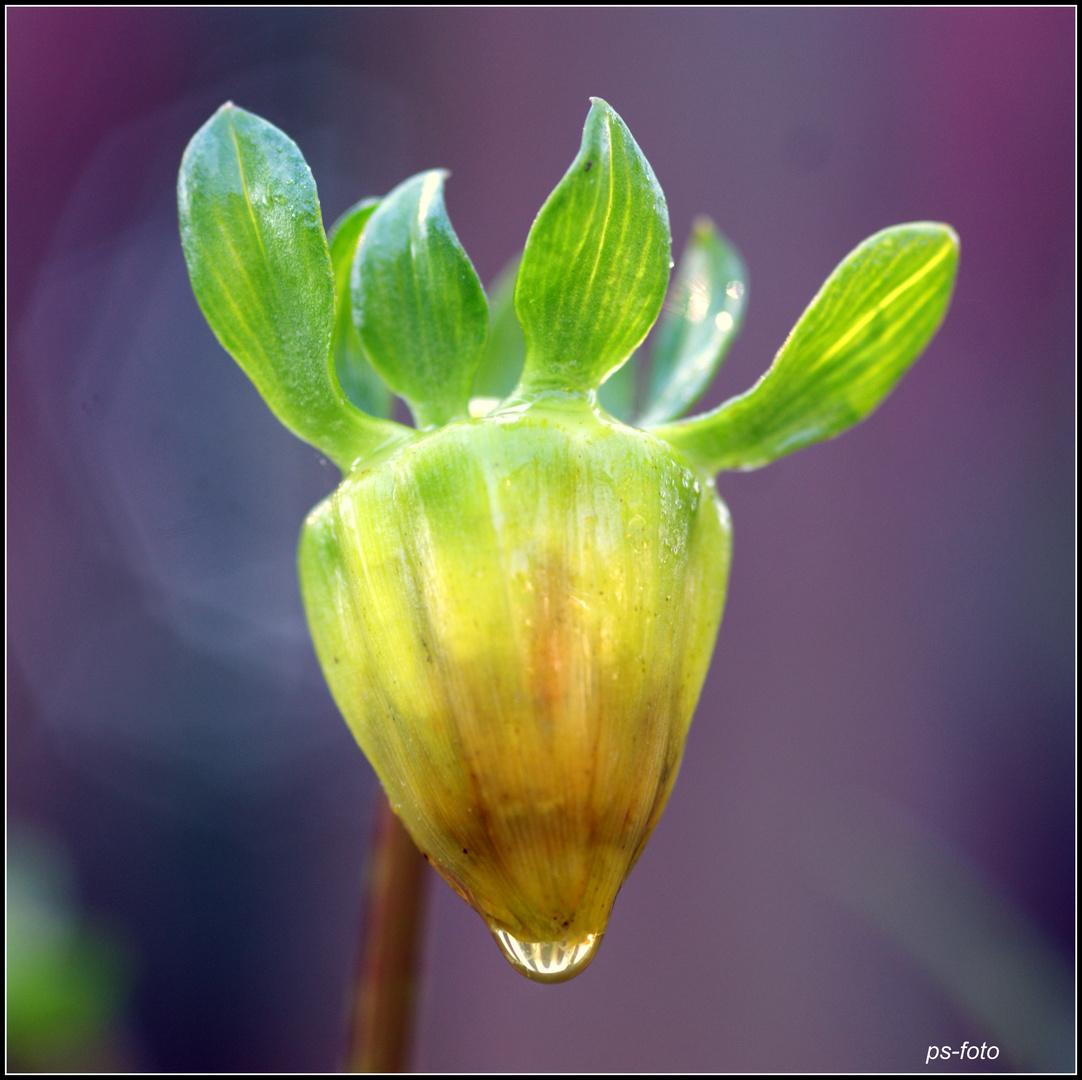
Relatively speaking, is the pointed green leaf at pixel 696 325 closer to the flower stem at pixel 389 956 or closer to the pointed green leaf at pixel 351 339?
the pointed green leaf at pixel 351 339

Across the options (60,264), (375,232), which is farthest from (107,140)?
(375,232)

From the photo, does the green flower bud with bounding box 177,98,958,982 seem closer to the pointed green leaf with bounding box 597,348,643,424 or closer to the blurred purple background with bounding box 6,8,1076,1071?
the pointed green leaf with bounding box 597,348,643,424

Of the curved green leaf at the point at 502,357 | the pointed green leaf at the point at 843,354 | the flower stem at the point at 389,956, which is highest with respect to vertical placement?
the curved green leaf at the point at 502,357

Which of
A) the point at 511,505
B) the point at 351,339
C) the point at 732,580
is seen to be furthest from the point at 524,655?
the point at 732,580

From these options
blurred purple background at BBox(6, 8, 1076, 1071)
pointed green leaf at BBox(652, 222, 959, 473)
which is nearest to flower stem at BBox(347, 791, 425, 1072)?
pointed green leaf at BBox(652, 222, 959, 473)

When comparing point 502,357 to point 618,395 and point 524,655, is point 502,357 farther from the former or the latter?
point 524,655

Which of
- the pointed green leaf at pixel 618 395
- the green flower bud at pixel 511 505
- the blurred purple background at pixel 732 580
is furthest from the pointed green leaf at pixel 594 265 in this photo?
the blurred purple background at pixel 732 580
